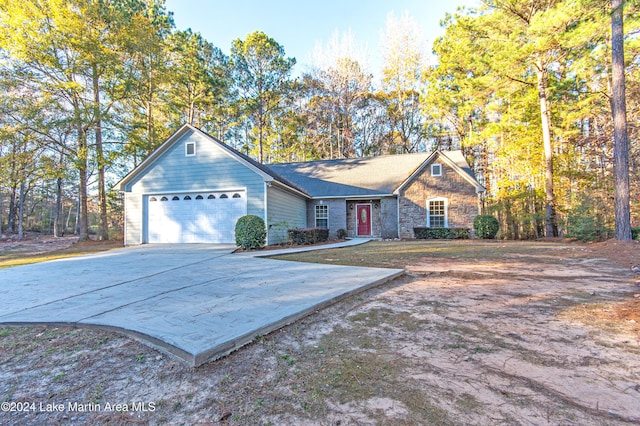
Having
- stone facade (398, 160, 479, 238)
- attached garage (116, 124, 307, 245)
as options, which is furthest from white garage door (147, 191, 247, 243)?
stone facade (398, 160, 479, 238)

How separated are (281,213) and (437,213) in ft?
26.2

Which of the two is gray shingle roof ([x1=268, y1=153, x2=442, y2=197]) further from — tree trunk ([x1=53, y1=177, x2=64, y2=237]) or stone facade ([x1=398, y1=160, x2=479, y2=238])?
tree trunk ([x1=53, y1=177, x2=64, y2=237])

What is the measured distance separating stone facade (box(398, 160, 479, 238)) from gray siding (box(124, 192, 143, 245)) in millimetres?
12359

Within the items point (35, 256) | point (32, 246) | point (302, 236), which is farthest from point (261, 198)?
point (32, 246)

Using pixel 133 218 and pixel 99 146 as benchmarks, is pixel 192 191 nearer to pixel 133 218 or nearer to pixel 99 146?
pixel 133 218

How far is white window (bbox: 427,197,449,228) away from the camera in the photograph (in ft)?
49.5

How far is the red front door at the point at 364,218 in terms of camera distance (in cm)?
1658

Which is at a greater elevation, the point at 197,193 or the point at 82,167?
the point at 82,167

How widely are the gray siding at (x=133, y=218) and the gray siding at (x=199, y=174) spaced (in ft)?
1.17

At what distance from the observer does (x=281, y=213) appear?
43.1ft

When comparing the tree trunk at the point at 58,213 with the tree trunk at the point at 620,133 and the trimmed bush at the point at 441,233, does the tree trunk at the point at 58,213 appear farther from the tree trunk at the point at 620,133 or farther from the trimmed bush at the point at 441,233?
the tree trunk at the point at 620,133

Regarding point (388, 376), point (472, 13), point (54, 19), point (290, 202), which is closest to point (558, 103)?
point (472, 13)

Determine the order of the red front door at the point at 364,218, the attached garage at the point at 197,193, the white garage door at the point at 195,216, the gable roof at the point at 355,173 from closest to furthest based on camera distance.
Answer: the attached garage at the point at 197,193 → the white garage door at the point at 195,216 → the gable roof at the point at 355,173 → the red front door at the point at 364,218

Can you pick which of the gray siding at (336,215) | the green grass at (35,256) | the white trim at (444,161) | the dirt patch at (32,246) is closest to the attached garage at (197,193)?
the green grass at (35,256)
